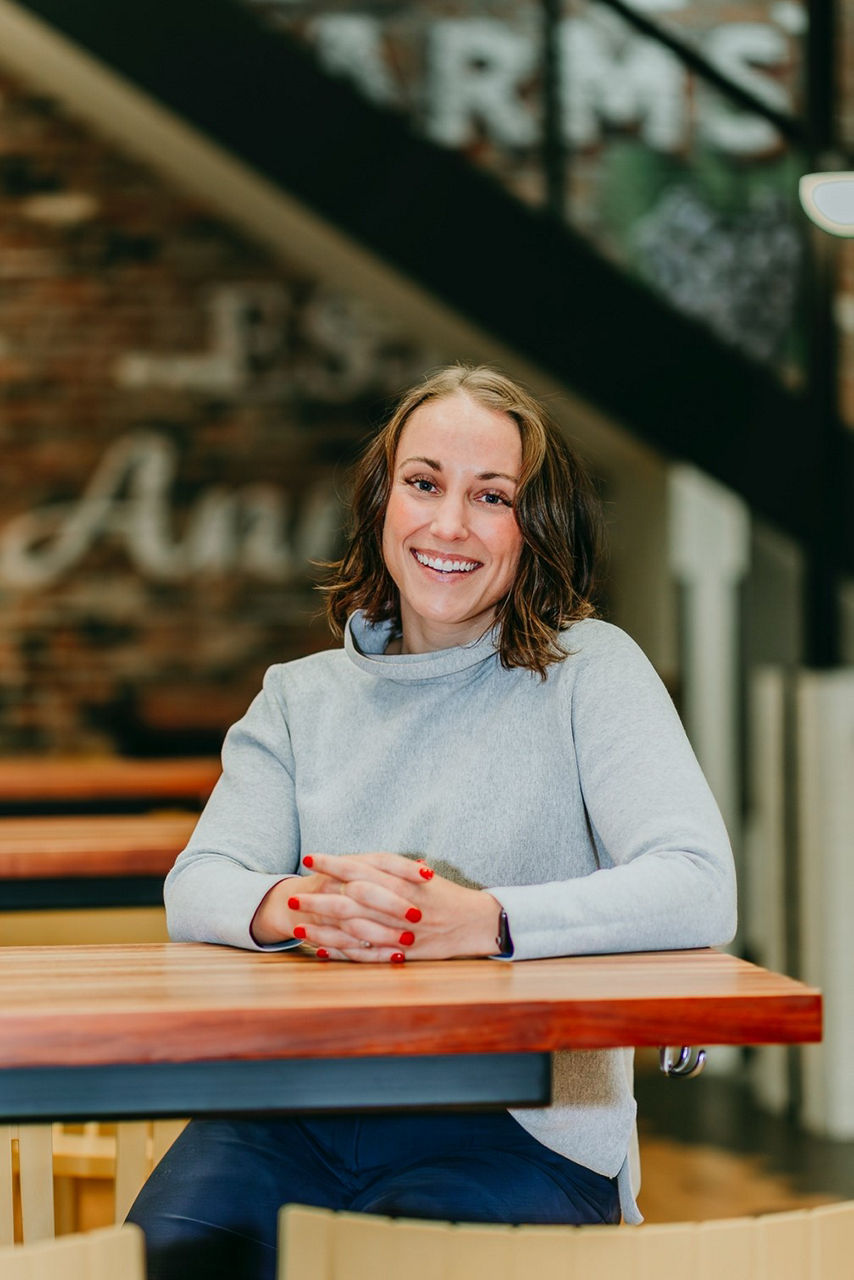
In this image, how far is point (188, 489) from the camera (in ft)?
17.1

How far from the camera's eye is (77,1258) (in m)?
0.86

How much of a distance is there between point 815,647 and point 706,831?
2.29 metres

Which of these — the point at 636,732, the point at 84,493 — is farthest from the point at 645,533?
the point at 636,732

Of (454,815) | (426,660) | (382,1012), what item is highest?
(426,660)

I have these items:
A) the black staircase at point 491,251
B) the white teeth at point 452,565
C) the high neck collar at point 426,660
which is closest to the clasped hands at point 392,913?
the high neck collar at point 426,660

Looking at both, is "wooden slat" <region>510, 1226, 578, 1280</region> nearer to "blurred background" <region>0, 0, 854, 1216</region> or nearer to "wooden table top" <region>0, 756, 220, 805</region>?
"blurred background" <region>0, 0, 854, 1216</region>

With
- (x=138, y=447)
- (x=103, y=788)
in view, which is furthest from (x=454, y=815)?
(x=138, y=447)

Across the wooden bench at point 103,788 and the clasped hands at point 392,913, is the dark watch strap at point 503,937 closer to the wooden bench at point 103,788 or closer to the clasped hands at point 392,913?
the clasped hands at point 392,913

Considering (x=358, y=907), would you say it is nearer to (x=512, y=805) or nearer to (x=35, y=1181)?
(x=512, y=805)

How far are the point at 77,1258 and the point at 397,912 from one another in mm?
463

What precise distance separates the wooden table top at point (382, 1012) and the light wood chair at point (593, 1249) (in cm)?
17

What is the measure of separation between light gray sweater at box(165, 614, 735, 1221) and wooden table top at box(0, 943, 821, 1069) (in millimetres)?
95

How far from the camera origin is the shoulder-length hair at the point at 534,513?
1615 millimetres

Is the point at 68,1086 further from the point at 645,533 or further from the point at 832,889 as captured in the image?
the point at 645,533
